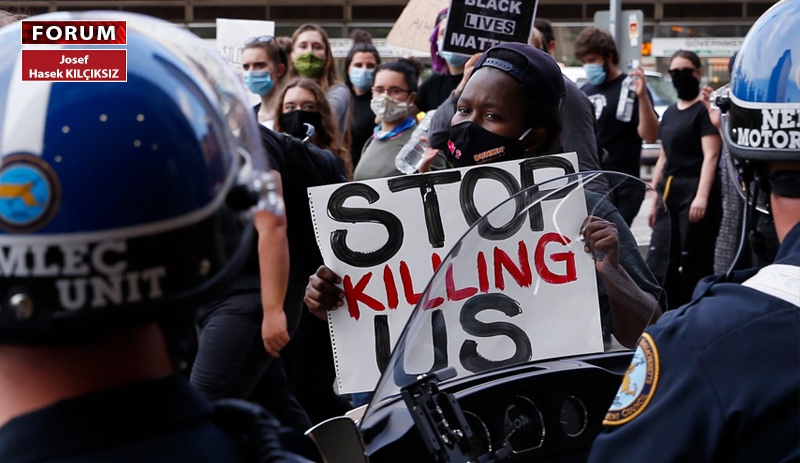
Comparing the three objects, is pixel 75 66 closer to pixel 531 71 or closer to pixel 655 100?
pixel 531 71

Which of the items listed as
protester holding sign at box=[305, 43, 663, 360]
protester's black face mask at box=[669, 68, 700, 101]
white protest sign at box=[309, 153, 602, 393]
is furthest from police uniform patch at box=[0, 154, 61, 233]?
protester's black face mask at box=[669, 68, 700, 101]

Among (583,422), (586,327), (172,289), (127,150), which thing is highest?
(127,150)

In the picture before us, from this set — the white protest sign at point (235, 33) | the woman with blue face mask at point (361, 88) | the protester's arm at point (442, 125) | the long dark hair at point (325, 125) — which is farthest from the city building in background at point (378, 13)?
the protester's arm at point (442, 125)

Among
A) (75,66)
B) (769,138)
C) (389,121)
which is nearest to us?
(75,66)

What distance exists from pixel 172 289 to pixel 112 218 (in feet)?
0.37

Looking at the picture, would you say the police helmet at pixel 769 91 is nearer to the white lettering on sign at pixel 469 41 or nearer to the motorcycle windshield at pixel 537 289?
the motorcycle windshield at pixel 537 289

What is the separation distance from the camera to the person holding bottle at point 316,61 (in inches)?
271

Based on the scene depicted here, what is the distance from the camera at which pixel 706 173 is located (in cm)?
764

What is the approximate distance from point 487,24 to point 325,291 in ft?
7.72

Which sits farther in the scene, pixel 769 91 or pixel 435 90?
pixel 435 90

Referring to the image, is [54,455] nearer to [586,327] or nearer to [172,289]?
[172,289]

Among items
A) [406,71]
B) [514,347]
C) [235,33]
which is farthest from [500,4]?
[235,33]

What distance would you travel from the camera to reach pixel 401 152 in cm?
590

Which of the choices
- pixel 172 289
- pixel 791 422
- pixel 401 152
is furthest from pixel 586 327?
pixel 401 152
